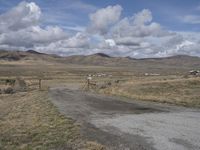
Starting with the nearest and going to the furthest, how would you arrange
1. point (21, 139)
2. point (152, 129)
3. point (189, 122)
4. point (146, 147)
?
point (146, 147)
point (21, 139)
point (152, 129)
point (189, 122)

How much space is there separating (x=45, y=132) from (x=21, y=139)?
4.73ft

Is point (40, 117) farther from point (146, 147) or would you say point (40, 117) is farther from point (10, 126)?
point (146, 147)

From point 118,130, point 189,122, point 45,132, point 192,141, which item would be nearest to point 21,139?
point 45,132

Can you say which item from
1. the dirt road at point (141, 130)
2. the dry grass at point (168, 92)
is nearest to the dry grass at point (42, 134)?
the dirt road at point (141, 130)

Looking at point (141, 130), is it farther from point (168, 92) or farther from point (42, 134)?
point (168, 92)

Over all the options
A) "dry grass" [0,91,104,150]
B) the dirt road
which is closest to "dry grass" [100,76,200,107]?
the dirt road

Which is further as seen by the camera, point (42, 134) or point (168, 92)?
point (168, 92)

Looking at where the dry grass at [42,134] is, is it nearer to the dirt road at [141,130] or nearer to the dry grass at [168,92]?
the dirt road at [141,130]

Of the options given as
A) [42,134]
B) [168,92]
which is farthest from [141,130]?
[168,92]

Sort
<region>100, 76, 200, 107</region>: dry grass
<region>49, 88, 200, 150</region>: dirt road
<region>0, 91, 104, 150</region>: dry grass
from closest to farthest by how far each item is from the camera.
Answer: <region>49, 88, 200, 150</region>: dirt road → <region>0, 91, 104, 150</region>: dry grass → <region>100, 76, 200, 107</region>: dry grass

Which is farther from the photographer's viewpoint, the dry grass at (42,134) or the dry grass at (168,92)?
the dry grass at (168,92)

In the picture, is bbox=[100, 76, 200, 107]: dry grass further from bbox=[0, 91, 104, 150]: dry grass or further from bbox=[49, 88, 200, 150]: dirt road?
bbox=[0, 91, 104, 150]: dry grass

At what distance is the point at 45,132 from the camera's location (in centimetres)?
1473

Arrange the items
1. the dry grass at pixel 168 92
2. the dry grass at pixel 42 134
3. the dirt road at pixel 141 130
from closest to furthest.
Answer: the dirt road at pixel 141 130, the dry grass at pixel 42 134, the dry grass at pixel 168 92
